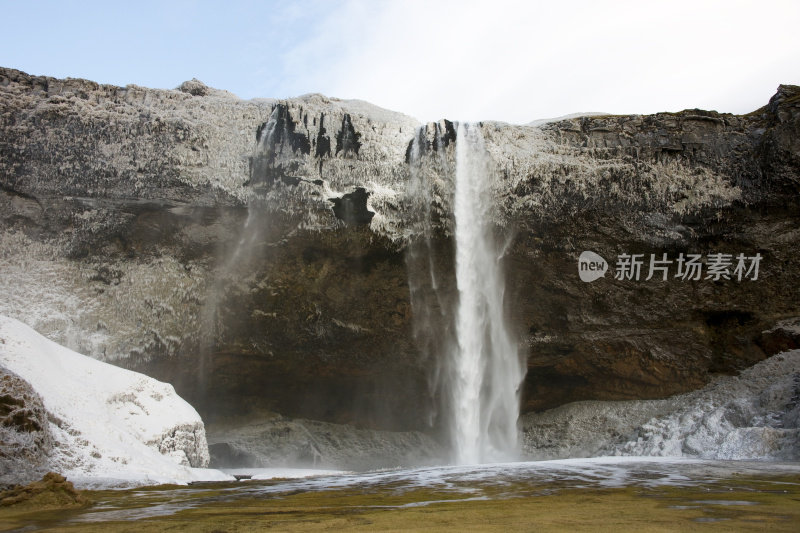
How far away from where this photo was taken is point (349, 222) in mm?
22219

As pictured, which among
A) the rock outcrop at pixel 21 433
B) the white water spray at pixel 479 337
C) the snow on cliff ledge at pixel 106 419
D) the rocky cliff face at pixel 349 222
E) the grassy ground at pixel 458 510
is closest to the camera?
the grassy ground at pixel 458 510

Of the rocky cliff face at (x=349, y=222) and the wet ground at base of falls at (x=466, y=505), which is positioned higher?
the rocky cliff face at (x=349, y=222)

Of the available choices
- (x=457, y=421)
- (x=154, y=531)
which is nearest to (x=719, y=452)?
(x=457, y=421)

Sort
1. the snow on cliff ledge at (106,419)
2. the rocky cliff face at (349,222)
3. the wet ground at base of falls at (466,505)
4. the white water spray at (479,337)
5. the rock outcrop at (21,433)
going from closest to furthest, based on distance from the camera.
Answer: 1. the wet ground at base of falls at (466,505)
2. the rock outcrop at (21,433)
3. the snow on cliff ledge at (106,419)
4. the rocky cliff face at (349,222)
5. the white water spray at (479,337)

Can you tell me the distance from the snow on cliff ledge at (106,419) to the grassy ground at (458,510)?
2.44m

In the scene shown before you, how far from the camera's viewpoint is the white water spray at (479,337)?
2223 cm

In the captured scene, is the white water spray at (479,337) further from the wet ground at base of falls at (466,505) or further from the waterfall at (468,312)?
the wet ground at base of falls at (466,505)

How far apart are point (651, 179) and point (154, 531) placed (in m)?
20.3

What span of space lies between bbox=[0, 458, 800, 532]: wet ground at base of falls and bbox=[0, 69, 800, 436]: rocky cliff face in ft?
38.4

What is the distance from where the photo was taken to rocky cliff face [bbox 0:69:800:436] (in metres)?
22.0

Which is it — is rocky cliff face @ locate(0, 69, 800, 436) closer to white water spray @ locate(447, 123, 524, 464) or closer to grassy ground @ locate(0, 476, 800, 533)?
white water spray @ locate(447, 123, 524, 464)

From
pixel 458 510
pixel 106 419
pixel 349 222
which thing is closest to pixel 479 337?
pixel 349 222

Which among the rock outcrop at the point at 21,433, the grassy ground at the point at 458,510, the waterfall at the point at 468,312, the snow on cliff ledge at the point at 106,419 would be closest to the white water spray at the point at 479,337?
the waterfall at the point at 468,312

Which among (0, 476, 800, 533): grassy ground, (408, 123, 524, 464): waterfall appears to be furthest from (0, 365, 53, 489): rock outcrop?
(408, 123, 524, 464): waterfall
